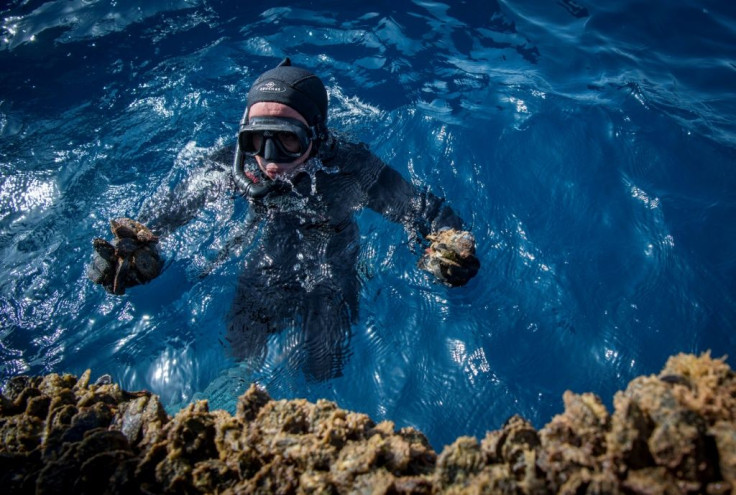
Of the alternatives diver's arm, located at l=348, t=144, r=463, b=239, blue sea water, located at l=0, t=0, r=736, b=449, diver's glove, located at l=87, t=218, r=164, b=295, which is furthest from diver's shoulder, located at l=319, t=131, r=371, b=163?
diver's glove, located at l=87, t=218, r=164, b=295

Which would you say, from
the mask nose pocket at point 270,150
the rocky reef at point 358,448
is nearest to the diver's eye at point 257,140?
the mask nose pocket at point 270,150

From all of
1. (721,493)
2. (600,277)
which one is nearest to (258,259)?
(600,277)

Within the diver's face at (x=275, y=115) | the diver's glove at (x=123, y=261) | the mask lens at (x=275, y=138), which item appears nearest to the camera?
the diver's glove at (x=123, y=261)

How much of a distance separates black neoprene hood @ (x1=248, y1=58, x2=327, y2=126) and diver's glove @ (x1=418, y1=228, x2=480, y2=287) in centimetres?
176

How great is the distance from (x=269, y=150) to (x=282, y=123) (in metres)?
0.25

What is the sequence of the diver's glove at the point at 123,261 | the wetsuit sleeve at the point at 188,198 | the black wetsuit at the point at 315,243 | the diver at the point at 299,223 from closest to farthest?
the diver's glove at the point at 123,261
the diver at the point at 299,223
the black wetsuit at the point at 315,243
the wetsuit sleeve at the point at 188,198

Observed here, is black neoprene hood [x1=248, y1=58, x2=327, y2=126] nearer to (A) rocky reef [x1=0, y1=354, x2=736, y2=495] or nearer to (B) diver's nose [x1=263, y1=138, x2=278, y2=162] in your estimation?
(B) diver's nose [x1=263, y1=138, x2=278, y2=162]

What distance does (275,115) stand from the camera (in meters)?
3.71

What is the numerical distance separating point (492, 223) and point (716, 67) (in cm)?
359

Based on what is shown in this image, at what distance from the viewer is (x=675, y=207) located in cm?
402

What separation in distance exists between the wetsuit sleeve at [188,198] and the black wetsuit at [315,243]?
1 cm

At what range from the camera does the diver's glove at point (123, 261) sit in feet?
10.6

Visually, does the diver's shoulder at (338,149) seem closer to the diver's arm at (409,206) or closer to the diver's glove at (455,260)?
the diver's arm at (409,206)

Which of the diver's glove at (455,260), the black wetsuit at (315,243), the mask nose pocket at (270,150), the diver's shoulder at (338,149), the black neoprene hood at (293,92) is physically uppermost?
the black neoprene hood at (293,92)
